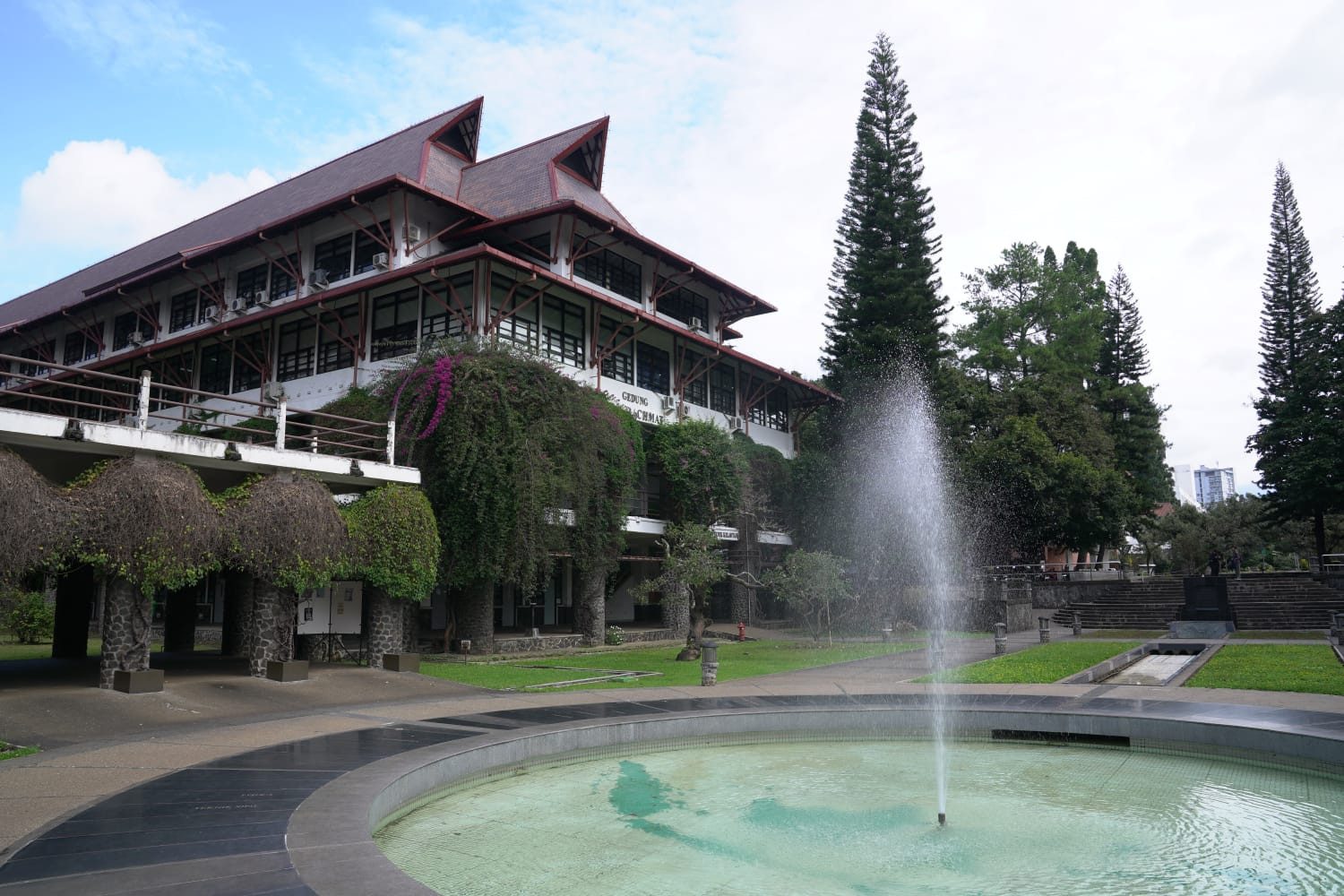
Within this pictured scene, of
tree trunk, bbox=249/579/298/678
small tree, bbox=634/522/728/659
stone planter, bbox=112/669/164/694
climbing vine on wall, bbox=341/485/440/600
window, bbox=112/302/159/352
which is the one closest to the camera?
stone planter, bbox=112/669/164/694

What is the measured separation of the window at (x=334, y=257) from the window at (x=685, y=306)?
12049 mm

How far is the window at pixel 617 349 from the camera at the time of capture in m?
31.4

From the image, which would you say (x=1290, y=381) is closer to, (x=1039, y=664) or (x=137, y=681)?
(x=1039, y=664)

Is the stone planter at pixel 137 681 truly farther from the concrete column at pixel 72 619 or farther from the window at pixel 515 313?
the window at pixel 515 313

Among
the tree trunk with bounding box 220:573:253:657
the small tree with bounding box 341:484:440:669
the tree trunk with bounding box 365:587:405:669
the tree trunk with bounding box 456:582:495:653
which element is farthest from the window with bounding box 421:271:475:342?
the tree trunk with bounding box 365:587:405:669

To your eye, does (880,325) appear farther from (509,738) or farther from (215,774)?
(215,774)

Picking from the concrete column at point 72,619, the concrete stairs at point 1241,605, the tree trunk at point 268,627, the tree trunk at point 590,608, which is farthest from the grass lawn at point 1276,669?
the concrete column at point 72,619

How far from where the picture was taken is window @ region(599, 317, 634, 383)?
31.4 m

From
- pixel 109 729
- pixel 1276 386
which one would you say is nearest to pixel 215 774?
pixel 109 729

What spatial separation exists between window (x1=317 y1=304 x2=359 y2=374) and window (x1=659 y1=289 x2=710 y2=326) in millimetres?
12161

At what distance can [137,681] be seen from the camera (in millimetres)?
13523

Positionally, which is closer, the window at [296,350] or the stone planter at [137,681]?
the stone planter at [137,681]

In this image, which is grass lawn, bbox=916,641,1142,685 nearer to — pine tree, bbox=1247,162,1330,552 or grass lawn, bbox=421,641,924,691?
grass lawn, bbox=421,641,924,691

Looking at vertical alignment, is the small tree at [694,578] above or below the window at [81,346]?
below
